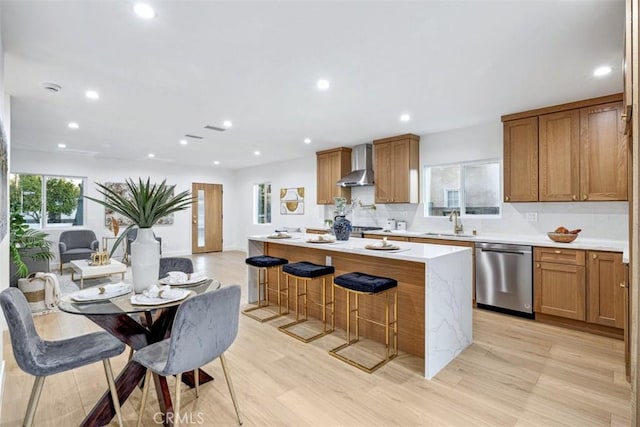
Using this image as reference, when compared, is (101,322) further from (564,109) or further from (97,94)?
(564,109)

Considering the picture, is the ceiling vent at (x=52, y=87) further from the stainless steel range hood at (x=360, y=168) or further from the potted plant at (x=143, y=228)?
the stainless steel range hood at (x=360, y=168)

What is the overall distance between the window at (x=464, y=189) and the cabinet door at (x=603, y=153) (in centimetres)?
111

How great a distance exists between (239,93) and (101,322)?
258 cm

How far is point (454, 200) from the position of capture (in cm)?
521

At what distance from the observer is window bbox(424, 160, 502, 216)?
479 cm

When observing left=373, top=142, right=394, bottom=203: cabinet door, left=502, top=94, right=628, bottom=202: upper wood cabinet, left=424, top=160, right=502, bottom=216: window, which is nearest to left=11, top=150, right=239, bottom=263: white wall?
left=373, top=142, right=394, bottom=203: cabinet door

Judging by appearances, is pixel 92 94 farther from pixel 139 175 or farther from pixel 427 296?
pixel 139 175

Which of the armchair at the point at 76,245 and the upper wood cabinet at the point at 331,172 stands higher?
the upper wood cabinet at the point at 331,172

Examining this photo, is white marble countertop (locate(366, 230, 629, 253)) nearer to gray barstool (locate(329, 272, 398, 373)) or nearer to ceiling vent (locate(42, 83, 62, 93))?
gray barstool (locate(329, 272, 398, 373))

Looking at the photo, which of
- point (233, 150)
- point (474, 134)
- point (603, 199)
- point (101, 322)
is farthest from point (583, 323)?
point (233, 150)

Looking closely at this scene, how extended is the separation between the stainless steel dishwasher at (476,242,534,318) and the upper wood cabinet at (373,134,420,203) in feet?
5.34

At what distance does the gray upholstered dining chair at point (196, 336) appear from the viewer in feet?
5.28

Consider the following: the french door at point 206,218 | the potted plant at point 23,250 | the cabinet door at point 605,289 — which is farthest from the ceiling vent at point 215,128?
the cabinet door at point 605,289

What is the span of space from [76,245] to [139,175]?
217 centimetres
